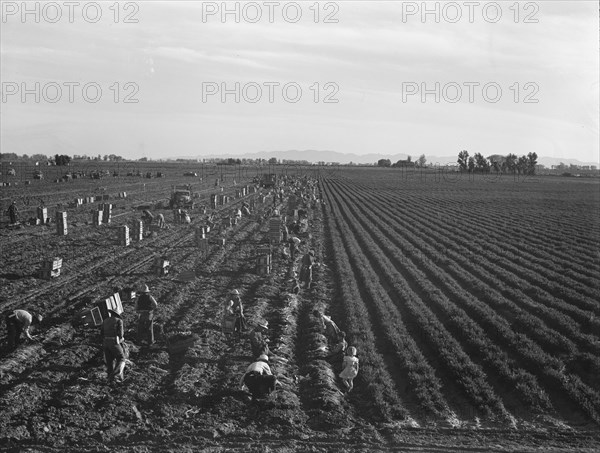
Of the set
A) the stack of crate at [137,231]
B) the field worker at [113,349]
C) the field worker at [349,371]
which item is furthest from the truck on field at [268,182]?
the field worker at [113,349]

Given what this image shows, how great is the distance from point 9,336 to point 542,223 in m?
36.1

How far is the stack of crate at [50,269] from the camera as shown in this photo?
1892cm

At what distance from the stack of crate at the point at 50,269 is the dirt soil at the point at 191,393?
0.75 feet

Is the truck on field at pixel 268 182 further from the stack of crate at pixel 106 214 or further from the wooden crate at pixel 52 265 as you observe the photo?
the wooden crate at pixel 52 265

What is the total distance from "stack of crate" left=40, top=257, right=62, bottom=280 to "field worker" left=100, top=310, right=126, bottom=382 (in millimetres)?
8877

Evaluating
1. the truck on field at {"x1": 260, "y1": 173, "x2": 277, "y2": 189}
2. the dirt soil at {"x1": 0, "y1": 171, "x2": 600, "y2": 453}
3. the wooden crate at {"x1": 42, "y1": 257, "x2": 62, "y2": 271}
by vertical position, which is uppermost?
the truck on field at {"x1": 260, "y1": 173, "x2": 277, "y2": 189}

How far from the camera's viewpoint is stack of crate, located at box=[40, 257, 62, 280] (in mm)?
18922

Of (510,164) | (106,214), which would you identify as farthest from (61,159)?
(510,164)

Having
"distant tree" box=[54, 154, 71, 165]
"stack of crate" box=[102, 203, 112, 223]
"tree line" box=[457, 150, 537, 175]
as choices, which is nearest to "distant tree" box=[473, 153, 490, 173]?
"tree line" box=[457, 150, 537, 175]

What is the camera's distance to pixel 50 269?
1900 centimetres

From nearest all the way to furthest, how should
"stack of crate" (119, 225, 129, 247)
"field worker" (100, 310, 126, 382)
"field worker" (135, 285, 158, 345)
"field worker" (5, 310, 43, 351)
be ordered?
1. "field worker" (100, 310, 126, 382)
2. "field worker" (5, 310, 43, 351)
3. "field worker" (135, 285, 158, 345)
4. "stack of crate" (119, 225, 129, 247)

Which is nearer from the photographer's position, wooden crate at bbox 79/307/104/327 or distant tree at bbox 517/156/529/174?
wooden crate at bbox 79/307/104/327

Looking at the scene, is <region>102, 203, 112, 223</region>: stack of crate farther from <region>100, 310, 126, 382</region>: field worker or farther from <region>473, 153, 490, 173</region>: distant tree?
<region>473, 153, 490, 173</region>: distant tree

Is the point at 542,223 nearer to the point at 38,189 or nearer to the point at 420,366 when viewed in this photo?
the point at 420,366
